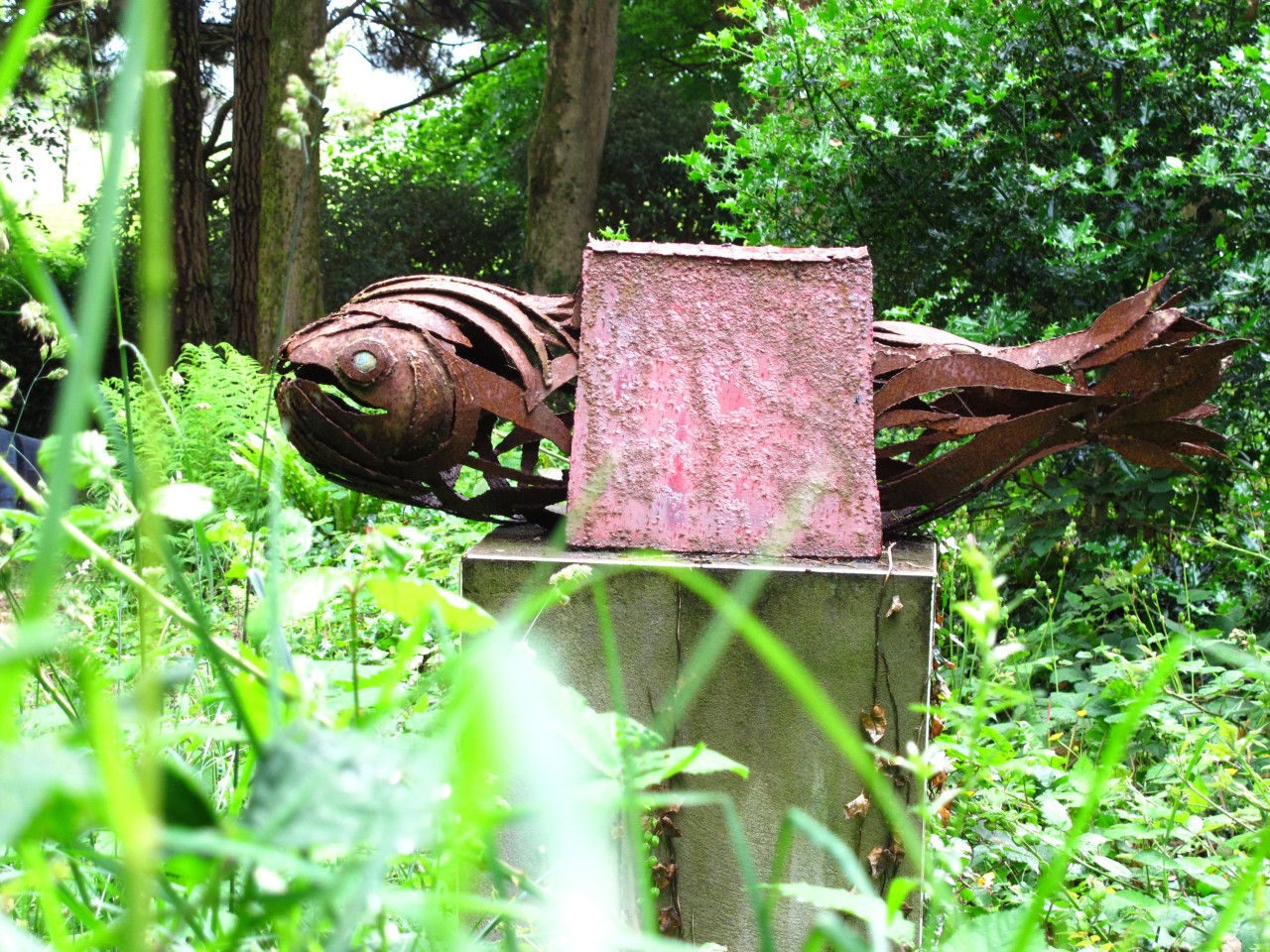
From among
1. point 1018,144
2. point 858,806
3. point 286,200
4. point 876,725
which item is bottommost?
point 858,806

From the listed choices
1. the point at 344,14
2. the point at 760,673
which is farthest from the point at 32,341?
the point at 760,673

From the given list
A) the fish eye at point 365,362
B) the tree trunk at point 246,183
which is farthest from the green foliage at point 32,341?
the fish eye at point 365,362

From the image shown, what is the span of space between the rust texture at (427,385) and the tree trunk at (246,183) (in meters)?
7.06

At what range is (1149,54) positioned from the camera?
3.96 meters

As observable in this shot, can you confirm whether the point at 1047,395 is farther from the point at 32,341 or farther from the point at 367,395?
the point at 32,341

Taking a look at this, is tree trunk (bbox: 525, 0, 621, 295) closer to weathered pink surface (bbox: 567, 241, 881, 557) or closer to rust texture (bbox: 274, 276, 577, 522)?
rust texture (bbox: 274, 276, 577, 522)

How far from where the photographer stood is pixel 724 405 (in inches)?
86.7

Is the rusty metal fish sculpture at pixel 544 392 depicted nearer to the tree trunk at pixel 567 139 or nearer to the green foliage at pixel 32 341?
the green foliage at pixel 32 341

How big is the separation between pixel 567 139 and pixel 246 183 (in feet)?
8.58

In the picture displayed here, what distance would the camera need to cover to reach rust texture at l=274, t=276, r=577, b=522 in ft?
7.02

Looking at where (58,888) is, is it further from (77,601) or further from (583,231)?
(583,231)

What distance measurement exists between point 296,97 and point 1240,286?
3.56m

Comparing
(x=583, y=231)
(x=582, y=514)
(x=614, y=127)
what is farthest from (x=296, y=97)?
(x=614, y=127)

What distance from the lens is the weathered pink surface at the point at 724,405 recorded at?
216 cm
